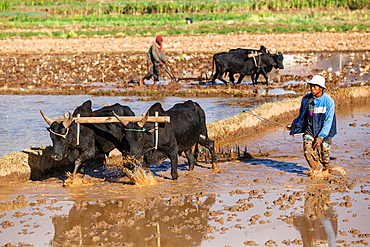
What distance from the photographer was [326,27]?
44375 millimetres

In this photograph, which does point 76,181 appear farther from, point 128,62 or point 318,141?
point 128,62

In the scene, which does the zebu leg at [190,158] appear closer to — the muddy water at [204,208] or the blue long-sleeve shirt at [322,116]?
the muddy water at [204,208]

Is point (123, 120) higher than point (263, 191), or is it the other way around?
point (123, 120)

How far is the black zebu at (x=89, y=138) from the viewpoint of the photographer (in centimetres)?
749

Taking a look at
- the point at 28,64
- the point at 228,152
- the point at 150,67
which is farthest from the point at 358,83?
the point at 28,64

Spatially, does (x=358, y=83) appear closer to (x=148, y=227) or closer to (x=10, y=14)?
(x=148, y=227)

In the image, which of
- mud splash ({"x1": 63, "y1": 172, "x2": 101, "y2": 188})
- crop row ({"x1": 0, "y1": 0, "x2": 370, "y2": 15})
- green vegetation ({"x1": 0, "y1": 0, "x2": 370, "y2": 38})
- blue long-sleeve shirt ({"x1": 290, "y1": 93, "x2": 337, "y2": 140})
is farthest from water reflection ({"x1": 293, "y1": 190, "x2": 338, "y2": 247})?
crop row ({"x1": 0, "y1": 0, "x2": 370, "y2": 15})

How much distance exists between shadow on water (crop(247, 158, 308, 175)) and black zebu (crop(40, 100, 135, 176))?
2419mm

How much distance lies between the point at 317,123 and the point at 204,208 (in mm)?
2259

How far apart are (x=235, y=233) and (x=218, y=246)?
0.39 metres

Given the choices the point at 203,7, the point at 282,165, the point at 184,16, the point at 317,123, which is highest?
the point at 203,7

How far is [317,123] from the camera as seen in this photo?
7.64m

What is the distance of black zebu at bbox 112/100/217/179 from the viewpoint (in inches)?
289

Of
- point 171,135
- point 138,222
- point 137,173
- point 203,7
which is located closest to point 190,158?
point 171,135
